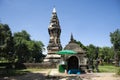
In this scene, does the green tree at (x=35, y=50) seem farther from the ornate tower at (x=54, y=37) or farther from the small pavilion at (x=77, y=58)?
the small pavilion at (x=77, y=58)

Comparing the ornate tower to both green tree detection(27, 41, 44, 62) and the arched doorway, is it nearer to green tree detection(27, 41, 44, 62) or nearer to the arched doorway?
the arched doorway

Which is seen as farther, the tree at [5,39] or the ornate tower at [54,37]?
the ornate tower at [54,37]

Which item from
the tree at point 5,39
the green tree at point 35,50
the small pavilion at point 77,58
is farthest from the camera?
the green tree at point 35,50

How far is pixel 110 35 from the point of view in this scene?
84625mm

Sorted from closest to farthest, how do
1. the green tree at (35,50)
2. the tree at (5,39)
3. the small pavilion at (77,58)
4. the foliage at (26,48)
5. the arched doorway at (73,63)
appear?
the small pavilion at (77,58), the arched doorway at (73,63), the tree at (5,39), the foliage at (26,48), the green tree at (35,50)

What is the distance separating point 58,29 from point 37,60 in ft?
107

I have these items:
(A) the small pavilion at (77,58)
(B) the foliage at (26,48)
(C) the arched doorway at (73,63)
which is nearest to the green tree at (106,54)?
(B) the foliage at (26,48)

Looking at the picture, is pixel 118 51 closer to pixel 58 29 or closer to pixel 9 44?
pixel 58 29

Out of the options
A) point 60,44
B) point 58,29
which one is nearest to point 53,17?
point 58,29

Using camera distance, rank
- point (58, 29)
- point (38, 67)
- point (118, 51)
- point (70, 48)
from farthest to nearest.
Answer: point (118, 51)
point (58, 29)
point (38, 67)
point (70, 48)

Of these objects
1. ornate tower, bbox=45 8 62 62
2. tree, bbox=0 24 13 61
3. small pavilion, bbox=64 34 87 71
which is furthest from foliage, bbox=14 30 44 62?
small pavilion, bbox=64 34 87 71

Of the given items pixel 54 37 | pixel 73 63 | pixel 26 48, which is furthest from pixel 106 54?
pixel 73 63

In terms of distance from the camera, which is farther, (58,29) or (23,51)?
(23,51)

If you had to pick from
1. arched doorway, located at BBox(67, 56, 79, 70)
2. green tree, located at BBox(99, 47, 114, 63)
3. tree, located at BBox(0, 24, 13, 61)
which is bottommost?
arched doorway, located at BBox(67, 56, 79, 70)
